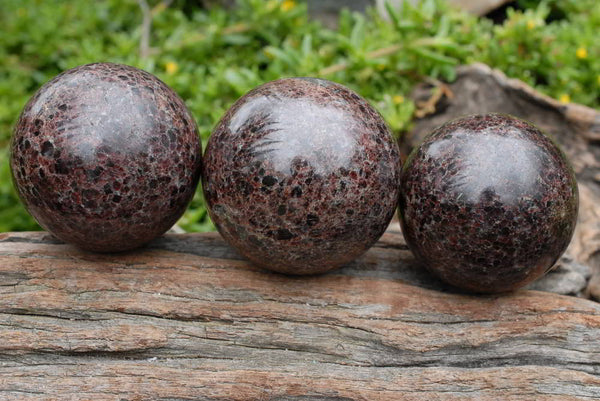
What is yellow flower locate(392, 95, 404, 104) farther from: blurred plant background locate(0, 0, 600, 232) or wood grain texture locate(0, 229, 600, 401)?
wood grain texture locate(0, 229, 600, 401)

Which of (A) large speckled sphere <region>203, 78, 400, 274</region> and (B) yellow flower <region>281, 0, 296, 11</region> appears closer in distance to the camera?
(A) large speckled sphere <region>203, 78, 400, 274</region>

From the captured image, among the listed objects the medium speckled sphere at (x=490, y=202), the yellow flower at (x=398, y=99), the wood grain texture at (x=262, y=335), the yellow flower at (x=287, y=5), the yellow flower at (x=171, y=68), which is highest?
the yellow flower at (x=287, y=5)

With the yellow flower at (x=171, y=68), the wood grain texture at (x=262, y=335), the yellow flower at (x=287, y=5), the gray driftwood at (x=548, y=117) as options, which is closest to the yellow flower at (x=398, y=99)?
the gray driftwood at (x=548, y=117)

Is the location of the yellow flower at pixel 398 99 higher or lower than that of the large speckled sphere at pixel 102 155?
higher

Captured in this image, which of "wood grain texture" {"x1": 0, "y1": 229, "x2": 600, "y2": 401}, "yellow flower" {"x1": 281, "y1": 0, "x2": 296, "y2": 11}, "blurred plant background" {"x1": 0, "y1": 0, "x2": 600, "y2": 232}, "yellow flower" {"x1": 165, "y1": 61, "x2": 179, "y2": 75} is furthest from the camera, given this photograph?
"yellow flower" {"x1": 281, "y1": 0, "x2": 296, "y2": 11}

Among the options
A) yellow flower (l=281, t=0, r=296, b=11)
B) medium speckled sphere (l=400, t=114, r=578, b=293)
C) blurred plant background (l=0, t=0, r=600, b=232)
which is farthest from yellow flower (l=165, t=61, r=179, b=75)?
medium speckled sphere (l=400, t=114, r=578, b=293)

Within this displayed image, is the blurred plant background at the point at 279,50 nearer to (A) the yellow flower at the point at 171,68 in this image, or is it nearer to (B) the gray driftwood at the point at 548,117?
(A) the yellow flower at the point at 171,68

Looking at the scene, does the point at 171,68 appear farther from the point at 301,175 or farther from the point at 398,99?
the point at 301,175

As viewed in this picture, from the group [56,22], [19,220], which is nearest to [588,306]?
[19,220]
